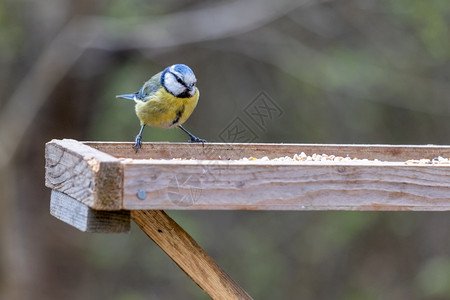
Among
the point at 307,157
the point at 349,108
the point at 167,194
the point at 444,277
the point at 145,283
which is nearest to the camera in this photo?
the point at 167,194

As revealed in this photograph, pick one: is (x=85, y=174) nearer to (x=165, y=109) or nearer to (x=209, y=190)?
(x=209, y=190)

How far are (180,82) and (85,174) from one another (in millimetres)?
1500

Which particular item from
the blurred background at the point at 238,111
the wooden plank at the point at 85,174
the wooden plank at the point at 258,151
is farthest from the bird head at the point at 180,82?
the blurred background at the point at 238,111

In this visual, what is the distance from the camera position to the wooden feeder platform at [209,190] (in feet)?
7.70

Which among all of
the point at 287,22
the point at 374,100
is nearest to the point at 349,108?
the point at 374,100

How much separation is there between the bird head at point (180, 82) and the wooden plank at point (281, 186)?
4.73ft

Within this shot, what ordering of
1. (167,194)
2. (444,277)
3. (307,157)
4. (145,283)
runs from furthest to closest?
1. (145,283)
2. (444,277)
3. (307,157)
4. (167,194)

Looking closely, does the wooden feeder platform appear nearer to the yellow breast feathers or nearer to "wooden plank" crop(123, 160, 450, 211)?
"wooden plank" crop(123, 160, 450, 211)

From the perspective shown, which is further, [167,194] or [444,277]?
[444,277]

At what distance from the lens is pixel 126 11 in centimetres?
705

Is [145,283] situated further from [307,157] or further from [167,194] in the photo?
[167,194]

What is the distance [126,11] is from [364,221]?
3.36 m

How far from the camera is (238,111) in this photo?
7.27m

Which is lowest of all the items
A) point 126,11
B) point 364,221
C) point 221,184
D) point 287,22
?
point 364,221
